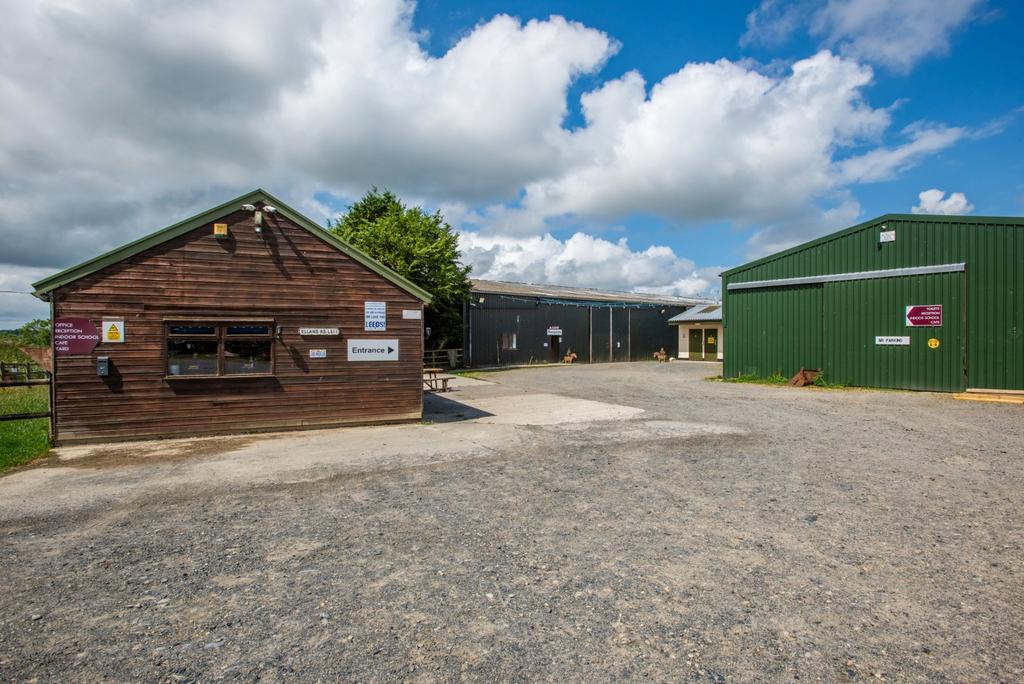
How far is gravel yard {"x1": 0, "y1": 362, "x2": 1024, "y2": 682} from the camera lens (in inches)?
130

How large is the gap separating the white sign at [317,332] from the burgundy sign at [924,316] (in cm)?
1885

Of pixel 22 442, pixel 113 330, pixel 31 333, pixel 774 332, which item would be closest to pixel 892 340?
pixel 774 332

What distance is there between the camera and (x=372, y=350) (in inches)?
479

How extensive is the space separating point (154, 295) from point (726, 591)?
11.2 m

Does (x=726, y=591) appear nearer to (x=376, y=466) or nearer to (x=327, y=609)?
(x=327, y=609)

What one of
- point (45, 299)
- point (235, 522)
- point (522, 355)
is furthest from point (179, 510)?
point (522, 355)

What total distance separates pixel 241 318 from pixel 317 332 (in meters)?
1.53

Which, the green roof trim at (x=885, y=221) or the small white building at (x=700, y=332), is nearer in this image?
the green roof trim at (x=885, y=221)

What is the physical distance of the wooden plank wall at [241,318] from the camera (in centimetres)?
1007

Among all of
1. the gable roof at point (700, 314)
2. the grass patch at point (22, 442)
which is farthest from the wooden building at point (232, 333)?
the gable roof at point (700, 314)

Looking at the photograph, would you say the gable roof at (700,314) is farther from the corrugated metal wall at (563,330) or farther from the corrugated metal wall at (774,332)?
the corrugated metal wall at (774,332)

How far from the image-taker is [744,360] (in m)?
23.3

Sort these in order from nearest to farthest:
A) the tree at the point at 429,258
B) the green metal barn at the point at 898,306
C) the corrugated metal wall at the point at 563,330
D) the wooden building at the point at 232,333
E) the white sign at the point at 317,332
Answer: the wooden building at the point at 232,333 < the white sign at the point at 317,332 < the green metal barn at the point at 898,306 < the tree at the point at 429,258 < the corrugated metal wall at the point at 563,330

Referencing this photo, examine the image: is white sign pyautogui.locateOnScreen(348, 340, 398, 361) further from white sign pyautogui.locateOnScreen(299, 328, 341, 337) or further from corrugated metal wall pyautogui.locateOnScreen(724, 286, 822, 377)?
corrugated metal wall pyautogui.locateOnScreen(724, 286, 822, 377)
